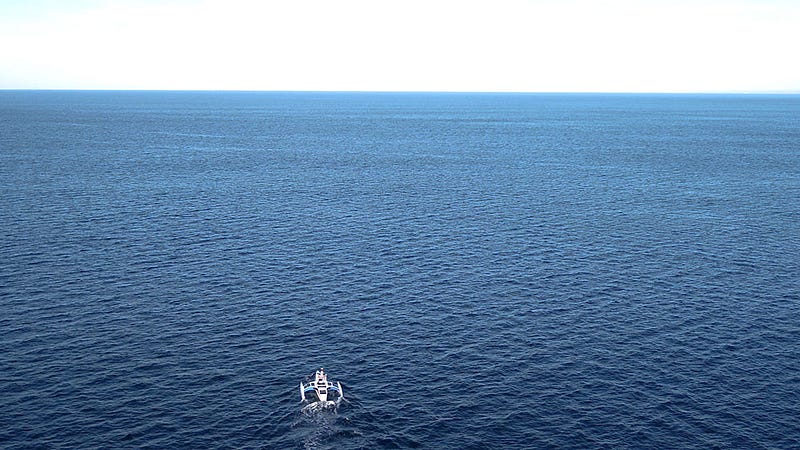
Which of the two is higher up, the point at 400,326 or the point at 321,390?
the point at 321,390

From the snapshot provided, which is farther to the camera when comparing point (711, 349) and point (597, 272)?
point (597, 272)

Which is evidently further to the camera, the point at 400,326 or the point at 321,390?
the point at 400,326

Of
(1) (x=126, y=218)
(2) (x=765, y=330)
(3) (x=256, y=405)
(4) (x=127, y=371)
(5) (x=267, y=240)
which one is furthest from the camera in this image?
(1) (x=126, y=218)

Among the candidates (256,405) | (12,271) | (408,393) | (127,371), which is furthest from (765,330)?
(12,271)

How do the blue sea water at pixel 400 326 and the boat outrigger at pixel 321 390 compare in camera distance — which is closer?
the blue sea water at pixel 400 326

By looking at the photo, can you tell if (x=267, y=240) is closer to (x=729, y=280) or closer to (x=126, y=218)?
(x=126, y=218)

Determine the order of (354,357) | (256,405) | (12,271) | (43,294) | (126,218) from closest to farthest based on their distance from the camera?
(256,405), (354,357), (43,294), (12,271), (126,218)

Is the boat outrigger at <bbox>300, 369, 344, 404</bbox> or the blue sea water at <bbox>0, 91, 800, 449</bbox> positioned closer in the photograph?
the blue sea water at <bbox>0, 91, 800, 449</bbox>
